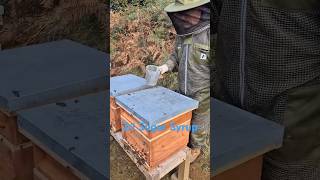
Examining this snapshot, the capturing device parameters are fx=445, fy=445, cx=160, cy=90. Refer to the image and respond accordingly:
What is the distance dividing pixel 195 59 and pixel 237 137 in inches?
13.0

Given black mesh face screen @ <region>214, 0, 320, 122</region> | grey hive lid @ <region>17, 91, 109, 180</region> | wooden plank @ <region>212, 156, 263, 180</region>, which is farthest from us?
black mesh face screen @ <region>214, 0, 320, 122</region>

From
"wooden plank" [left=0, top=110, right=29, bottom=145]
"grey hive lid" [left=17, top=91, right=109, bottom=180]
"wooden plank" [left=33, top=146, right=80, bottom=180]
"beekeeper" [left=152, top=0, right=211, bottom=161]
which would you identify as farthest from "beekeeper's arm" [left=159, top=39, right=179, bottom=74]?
"wooden plank" [left=0, top=110, right=29, bottom=145]

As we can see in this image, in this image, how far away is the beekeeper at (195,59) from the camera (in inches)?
34.7

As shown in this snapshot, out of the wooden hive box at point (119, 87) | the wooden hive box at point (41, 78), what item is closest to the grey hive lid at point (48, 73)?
the wooden hive box at point (41, 78)

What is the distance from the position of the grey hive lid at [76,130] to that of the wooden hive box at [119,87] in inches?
5.5

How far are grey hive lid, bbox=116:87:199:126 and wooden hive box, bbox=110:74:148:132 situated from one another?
11 millimetres

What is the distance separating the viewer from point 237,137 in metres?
1.14

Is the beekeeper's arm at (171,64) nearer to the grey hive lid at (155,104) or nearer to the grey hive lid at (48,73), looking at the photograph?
the grey hive lid at (155,104)

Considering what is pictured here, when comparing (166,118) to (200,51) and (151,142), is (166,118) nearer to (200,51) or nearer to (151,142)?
(151,142)

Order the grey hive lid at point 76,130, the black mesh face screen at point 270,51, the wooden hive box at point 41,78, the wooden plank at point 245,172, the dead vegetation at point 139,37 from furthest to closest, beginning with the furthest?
the black mesh face screen at point 270,51, the wooden hive box at point 41,78, the wooden plank at point 245,172, the grey hive lid at point 76,130, the dead vegetation at point 139,37

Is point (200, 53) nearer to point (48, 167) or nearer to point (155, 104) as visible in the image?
point (155, 104)

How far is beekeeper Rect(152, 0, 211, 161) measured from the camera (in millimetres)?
880

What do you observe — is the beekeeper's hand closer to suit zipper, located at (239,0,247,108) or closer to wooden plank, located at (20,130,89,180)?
wooden plank, located at (20,130,89,180)

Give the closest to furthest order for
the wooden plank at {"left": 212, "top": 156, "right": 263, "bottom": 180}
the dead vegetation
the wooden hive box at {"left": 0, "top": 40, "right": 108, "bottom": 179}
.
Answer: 1. the dead vegetation
2. the wooden plank at {"left": 212, "top": 156, "right": 263, "bottom": 180}
3. the wooden hive box at {"left": 0, "top": 40, "right": 108, "bottom": 179}
